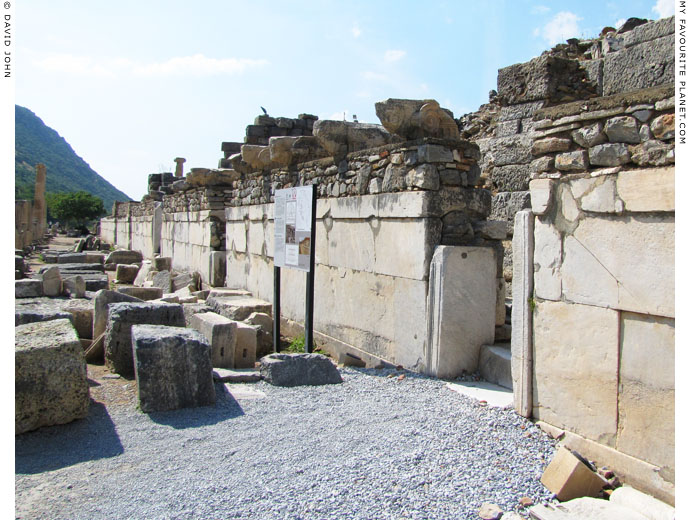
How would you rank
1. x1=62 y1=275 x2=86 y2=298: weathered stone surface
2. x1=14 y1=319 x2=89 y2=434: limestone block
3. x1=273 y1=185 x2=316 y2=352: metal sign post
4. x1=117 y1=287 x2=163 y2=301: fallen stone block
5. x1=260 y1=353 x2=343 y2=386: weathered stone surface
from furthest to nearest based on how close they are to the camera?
x1=62 y1=275 x2=86 y2=298: weathered stone surface, x1=117 y1=287 x2=163 y2=301: fallen stone block, x1=273 y1=185 x2=316 y2=352: metal sign post, x1=260 y1=353 x2=343 y2=386: weathered stone surface, x1=14 y1=319 x2=89 y2=434: limestone block

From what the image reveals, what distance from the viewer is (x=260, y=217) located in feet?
29.8

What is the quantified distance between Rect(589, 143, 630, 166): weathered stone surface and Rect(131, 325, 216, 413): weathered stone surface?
3365mm

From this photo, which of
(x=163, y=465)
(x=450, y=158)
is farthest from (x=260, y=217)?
(x=163, y=465)

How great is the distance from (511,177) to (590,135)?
5.10 metres

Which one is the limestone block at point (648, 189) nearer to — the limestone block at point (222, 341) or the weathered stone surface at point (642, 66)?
the weathered stone surface at point (642, 66)

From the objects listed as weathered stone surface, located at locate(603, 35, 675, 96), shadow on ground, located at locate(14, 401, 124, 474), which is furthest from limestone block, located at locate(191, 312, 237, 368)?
weathered stone surface, located at locate(603, 35, 675, 96)

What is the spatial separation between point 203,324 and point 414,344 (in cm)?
250

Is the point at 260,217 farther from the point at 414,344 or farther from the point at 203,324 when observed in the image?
the point at 414,344

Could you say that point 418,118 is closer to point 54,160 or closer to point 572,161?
point 572,161

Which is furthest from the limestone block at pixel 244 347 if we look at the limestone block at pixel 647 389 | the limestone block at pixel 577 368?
the limestone block at pixel 647 389

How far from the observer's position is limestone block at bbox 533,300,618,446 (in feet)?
10.4

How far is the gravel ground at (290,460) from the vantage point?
2.90m

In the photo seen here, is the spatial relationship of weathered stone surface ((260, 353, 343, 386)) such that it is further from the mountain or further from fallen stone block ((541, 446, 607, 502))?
the mountain

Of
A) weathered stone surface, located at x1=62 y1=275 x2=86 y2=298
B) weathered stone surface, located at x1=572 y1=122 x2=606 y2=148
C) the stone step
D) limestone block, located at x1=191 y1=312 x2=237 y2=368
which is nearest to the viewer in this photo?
weathered stone surface, located at x1=572 y1=122 x2=606 y2=148
